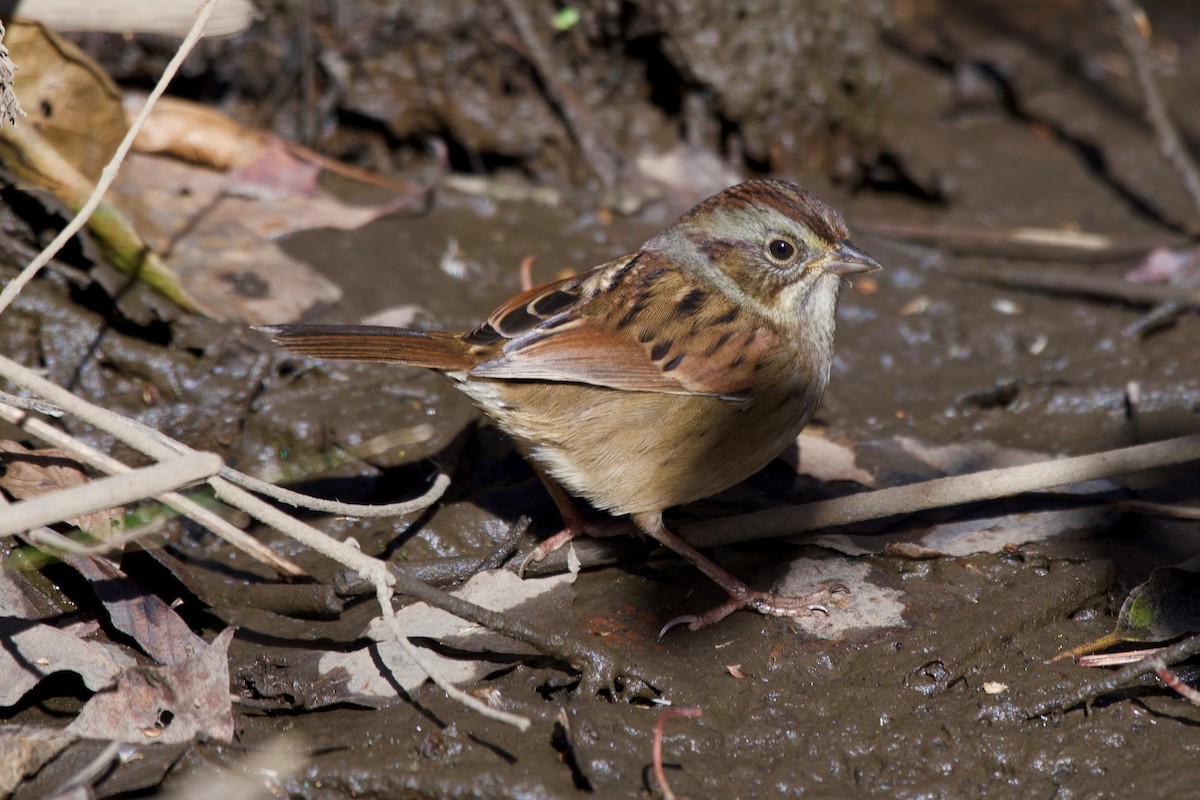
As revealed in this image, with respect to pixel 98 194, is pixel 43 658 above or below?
below

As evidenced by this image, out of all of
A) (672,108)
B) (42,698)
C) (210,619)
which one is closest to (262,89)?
(672,108)

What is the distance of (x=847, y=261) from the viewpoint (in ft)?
13.7

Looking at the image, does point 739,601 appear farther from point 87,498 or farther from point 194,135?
point 194,135

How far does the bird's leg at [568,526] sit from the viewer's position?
4.09 meters

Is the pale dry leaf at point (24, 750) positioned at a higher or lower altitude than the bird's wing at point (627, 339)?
lower

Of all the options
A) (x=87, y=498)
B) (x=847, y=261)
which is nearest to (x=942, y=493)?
(x=847, y=261)

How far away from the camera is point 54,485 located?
3809mm

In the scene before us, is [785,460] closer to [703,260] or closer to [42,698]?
[703,260]

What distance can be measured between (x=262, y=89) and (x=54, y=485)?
9.23ft

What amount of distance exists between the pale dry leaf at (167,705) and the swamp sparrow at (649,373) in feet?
3.33

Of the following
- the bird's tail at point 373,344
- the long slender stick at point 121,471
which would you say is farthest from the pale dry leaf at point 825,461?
the long slender stick at point 121,471

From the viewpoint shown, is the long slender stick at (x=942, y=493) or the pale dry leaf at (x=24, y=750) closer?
the pale dry leaf at (x=24, y=750)

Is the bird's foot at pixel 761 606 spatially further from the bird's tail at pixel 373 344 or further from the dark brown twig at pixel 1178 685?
the bird's tail at pixel 373 344

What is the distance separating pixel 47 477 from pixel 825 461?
280cm
